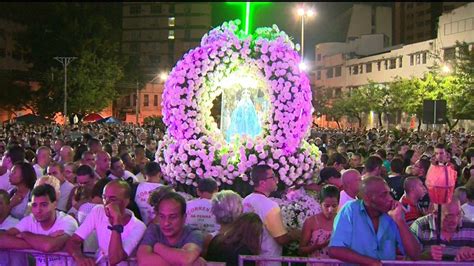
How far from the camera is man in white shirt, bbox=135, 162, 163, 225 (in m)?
7.67

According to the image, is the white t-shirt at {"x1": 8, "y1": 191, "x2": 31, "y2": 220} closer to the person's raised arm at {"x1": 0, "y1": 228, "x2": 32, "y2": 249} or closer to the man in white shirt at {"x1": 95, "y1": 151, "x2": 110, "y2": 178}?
the person's raised arm at {"x1": 0, "y1": 228, "x2": 32, "y2": 249}

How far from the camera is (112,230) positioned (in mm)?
5082

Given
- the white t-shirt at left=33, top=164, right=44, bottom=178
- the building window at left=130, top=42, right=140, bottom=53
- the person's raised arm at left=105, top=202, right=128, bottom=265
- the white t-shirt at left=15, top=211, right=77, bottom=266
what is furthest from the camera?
the building window at left=130, top=42, right=140, bottom=53

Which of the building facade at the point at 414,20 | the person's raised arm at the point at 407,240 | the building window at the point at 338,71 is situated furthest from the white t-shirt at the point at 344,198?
the building facade at the point at 414,20

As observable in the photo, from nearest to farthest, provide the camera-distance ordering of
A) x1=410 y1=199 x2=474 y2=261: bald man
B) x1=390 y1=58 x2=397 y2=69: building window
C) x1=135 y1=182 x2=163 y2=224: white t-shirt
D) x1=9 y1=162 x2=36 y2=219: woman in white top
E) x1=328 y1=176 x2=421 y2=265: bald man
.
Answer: x1=328 y1=176 x2=421 y2=265: bald man
x1=410 y1=199 x2=474 y2=261: bald man
x1=9 y1=162 x2=36 y2=219: woman in white top
x1=135 y1=182 x2=163 y2=224: white t-shirt
x1=390 y1=58 x2=397 y2=69: building window

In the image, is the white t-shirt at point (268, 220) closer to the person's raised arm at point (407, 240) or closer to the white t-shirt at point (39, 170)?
the person's raised arm at point (407, 240)

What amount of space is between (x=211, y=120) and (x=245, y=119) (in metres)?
1.30

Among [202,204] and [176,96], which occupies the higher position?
[176,96]

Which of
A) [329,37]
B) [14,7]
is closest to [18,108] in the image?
[14,7]

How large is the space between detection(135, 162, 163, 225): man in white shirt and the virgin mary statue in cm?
328

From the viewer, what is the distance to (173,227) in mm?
4996

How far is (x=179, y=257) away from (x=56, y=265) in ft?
4.26

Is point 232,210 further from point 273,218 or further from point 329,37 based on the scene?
point 329,37

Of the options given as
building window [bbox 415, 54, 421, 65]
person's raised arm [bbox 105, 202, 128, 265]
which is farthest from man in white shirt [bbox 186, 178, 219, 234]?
building window [bbox 415, 54, 421, 65]
